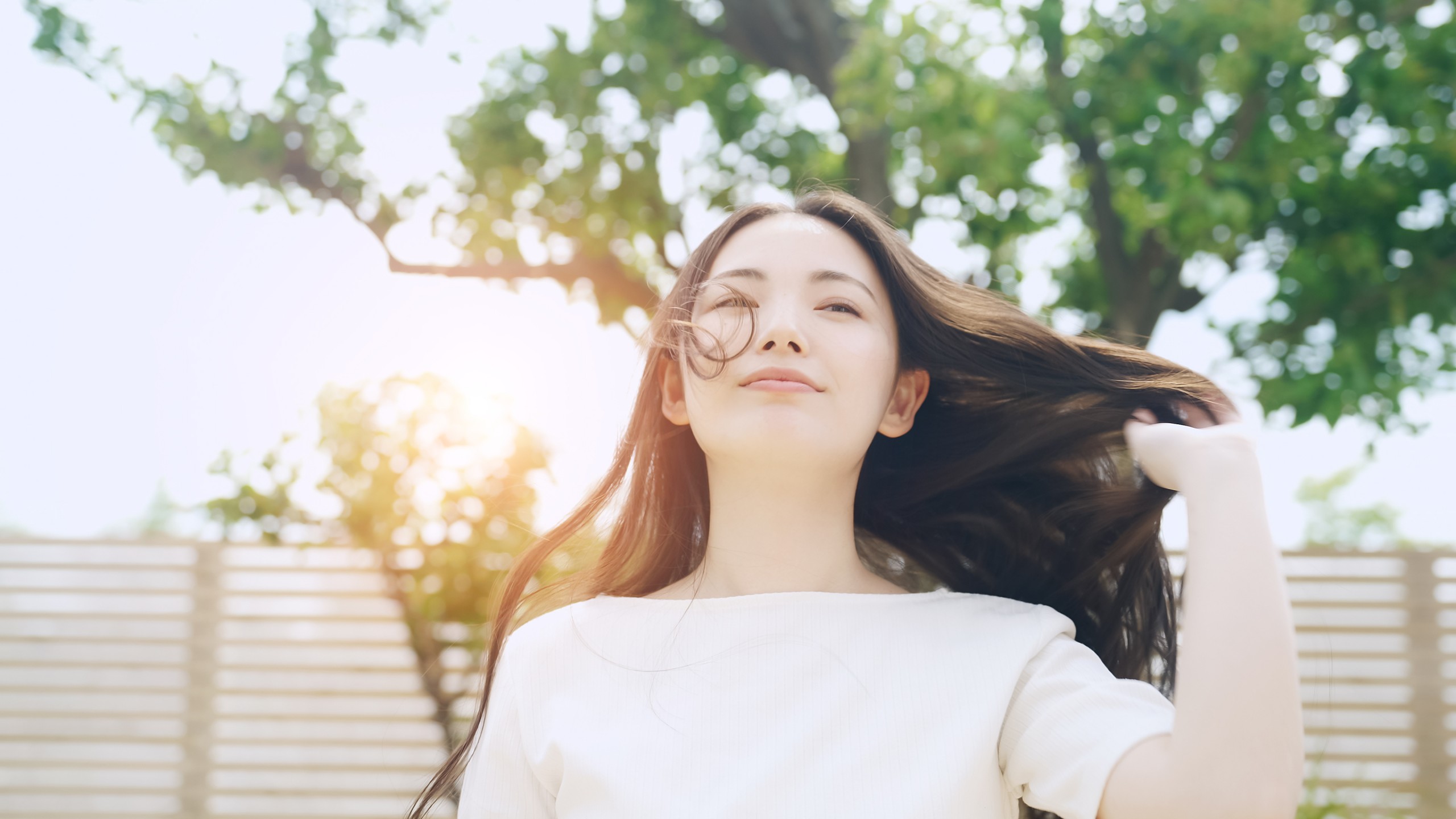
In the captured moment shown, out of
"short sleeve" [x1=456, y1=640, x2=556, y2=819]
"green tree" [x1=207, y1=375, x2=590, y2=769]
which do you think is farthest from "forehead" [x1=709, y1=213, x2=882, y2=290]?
"green tree" [x1=207, y1=375, x2=590, y2=769]

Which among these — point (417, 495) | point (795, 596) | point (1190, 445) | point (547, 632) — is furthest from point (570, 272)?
point (1190, 445)

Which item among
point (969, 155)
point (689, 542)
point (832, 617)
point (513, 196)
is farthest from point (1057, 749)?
point (513, 196)

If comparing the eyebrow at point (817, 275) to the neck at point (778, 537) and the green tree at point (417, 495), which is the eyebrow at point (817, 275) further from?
the green tree at point (417, 495)

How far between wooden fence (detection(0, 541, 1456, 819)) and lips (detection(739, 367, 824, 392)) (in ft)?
12.1

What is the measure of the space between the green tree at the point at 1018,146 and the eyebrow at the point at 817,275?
6.64 ft

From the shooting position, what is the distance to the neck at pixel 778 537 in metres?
1.62

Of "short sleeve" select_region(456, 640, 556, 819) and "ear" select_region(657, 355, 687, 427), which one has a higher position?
"ear" select_region(657, 355, 687, 427)

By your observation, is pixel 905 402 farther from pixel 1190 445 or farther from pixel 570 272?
pixel 570 272

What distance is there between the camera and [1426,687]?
4.59 metres

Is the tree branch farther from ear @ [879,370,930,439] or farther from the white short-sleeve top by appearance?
the white short-sleeve top

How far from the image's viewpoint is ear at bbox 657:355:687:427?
5.75 feet

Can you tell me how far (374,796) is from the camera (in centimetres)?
496

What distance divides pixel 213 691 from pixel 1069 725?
506cm

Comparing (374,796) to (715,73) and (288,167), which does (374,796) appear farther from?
(715,73)
